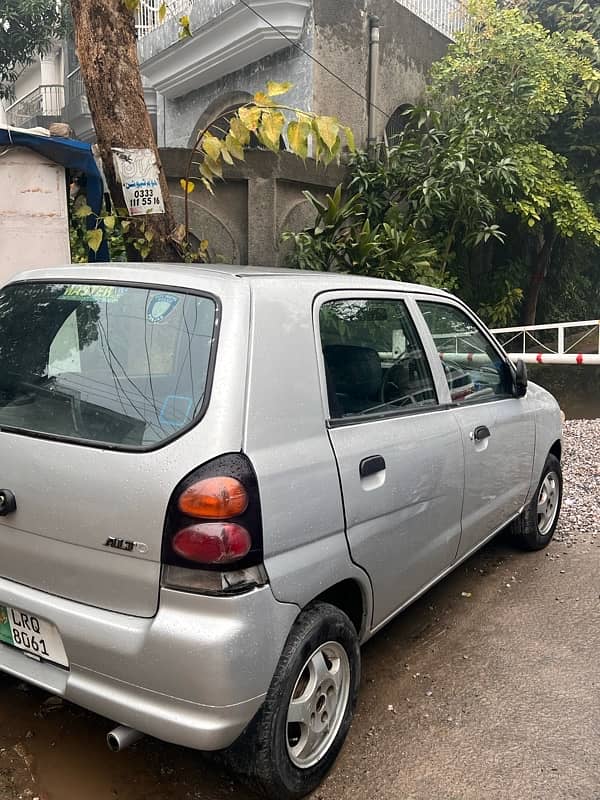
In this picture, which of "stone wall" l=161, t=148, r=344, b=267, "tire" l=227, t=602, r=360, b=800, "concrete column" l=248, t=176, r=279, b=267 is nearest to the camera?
"tire" l=227, t=602, r=360, b=800

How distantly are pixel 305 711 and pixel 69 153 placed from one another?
385 centimetres

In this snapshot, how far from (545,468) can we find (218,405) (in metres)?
2.96

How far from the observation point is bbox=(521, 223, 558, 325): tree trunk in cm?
1031

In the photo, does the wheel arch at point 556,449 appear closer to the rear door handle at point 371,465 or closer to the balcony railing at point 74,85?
the rear door handle at point 371,465

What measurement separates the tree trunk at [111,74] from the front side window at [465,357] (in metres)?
2.16

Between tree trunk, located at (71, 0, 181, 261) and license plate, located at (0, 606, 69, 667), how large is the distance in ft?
9.64

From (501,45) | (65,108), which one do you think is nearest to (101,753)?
(501,45)

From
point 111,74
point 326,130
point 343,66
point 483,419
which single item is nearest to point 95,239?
point 111,74

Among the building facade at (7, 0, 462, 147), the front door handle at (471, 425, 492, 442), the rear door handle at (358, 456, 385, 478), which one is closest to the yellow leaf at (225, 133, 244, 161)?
the front door handle at (471, 425, 492, 442)

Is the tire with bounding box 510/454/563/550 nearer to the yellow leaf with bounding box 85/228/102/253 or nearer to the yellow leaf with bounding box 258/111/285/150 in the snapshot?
the yellow leaf with bounding box 258/111/285/150

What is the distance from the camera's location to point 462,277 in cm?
959

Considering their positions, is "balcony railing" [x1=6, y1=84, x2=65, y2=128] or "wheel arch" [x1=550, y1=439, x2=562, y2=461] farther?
"balcony railing" [x1=6, y1=84, x2=65, y2=128]

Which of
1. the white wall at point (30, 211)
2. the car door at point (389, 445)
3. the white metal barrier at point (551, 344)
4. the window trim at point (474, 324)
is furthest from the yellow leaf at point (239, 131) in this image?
the white metal barrier at point (551, 344)

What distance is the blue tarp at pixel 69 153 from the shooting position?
4.44 m
